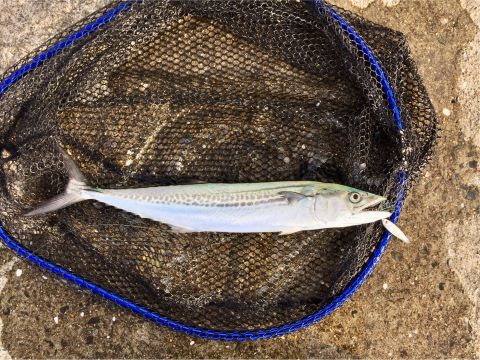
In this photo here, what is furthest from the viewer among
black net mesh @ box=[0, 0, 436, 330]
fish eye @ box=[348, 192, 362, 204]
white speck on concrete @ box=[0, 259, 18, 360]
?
white speck on concrete @ box=[0, 259, 18, 360]

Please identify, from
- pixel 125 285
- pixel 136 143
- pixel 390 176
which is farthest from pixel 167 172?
pixel 390 176

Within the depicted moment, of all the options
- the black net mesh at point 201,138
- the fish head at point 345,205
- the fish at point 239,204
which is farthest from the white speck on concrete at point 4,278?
the fish head at point 345,205

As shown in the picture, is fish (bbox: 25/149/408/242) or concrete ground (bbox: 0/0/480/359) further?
concrete ground (bbox: 0/0/480/359)

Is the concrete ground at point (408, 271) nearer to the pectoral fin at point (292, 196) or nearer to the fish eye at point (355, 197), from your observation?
the fish eye at point (355, 197)

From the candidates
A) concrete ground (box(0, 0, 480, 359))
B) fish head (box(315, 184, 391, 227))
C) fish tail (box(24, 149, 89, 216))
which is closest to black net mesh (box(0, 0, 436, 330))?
fish tail (box(24, 149, 89, 216))

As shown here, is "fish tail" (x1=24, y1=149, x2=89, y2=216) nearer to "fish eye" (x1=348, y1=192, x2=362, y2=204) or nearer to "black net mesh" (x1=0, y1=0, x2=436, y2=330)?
"black net mesh" (x1=0, y1=0, x2=436, y2=330)

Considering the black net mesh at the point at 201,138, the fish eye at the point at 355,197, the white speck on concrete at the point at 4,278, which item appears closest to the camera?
the fish eye at the point at 355,197

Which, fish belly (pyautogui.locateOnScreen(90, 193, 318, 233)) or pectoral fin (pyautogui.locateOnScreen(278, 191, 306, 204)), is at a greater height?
pectoral fin (pyautogui.locateOnScreen(278, 191, 306, 204))
